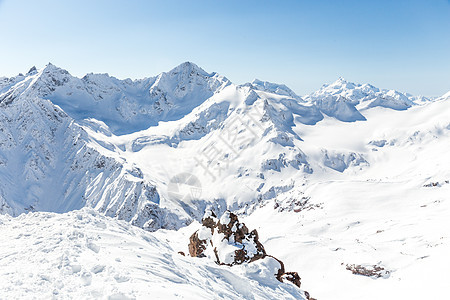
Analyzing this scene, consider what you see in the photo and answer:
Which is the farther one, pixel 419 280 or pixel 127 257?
pixel 419 280

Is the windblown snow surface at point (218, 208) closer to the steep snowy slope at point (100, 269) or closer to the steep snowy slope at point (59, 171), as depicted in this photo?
the steep snowy slope at point (100, 269)

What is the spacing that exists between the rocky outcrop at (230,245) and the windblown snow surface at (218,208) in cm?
360

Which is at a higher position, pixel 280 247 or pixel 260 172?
pixel 280 247

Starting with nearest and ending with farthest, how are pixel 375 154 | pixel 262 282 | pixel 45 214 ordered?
pixel 262 282 → pixel 45 214 → pixel 375 154

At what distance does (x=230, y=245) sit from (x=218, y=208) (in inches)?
4878

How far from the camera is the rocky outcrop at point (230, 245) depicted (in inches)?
927

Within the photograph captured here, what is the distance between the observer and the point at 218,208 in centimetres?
14688

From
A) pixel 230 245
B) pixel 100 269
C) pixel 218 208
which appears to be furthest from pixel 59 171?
pixel 100 269

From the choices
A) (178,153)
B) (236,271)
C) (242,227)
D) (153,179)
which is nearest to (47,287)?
(236,271)

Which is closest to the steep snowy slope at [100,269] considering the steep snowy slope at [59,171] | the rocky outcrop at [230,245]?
the rocky outcrop at [230,245]

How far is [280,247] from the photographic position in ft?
127

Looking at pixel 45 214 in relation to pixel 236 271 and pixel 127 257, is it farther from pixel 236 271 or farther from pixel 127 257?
pixel 236 271

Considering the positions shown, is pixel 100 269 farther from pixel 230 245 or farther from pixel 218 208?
pixel 218 208

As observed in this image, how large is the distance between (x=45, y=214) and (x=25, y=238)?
17.3 feet
